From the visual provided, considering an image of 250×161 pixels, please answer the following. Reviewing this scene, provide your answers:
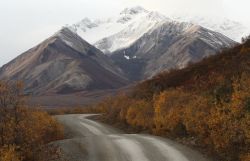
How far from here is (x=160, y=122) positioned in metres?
43.8

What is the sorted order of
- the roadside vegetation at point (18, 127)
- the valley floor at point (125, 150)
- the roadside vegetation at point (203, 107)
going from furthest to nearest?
1. the valley floor at point (125, 150)
2. the roadside vegetation at point (203, 107)
3. the roadside vegetation at point (18, 127)

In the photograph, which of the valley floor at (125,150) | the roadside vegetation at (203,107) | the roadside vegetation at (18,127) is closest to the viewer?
the roadside vegetation at (18,127)

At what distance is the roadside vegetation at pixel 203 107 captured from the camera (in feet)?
95.3

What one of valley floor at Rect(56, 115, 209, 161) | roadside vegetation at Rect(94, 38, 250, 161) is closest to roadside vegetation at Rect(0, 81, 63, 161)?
valley floor at Rect(56, 115, 209, 161)

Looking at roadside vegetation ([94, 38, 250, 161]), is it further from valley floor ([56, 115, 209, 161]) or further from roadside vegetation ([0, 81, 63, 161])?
roadside vegetation ([0, 81, 63, 161])

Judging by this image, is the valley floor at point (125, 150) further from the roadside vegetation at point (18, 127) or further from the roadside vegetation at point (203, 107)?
the roadside vegetation at point (18, 127)

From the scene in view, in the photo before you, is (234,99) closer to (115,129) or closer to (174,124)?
(174,124)

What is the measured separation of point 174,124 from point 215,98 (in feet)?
23.5

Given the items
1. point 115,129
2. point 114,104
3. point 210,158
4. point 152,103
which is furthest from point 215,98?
point 114,104

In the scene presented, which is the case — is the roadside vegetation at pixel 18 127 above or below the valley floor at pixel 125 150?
above

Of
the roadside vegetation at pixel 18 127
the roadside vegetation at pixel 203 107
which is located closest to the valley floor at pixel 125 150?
the roadside vegetation at pixel 203 107

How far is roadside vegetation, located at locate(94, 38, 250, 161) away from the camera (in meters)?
29.1

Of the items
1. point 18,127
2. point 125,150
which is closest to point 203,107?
point 125,150

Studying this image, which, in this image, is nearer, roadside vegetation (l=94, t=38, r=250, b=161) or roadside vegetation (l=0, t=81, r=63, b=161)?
roadside vegetation (l=0, t=81, r=63, b=161)
